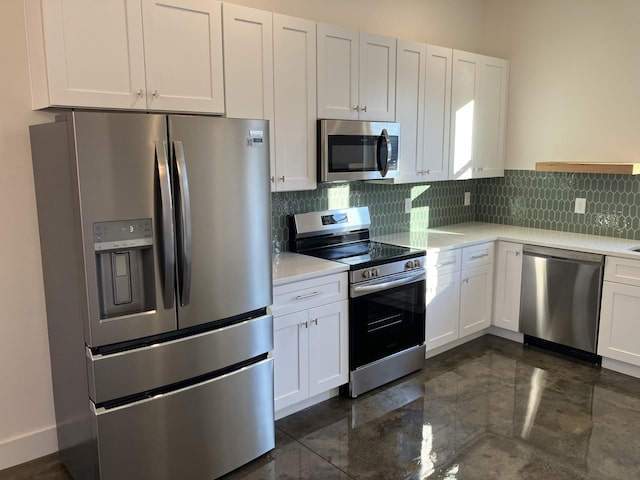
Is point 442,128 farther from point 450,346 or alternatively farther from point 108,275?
point 108,275

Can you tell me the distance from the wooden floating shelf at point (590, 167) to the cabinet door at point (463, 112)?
591 millimetres

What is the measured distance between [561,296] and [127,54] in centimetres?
343

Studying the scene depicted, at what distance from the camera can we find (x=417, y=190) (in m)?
4.61

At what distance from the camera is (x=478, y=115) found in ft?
15.0

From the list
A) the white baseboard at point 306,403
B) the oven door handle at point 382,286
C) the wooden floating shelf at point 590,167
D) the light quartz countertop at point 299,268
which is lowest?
the white baseboard at point 306,403

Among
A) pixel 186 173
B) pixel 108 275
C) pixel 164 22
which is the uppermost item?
pixel 164 22

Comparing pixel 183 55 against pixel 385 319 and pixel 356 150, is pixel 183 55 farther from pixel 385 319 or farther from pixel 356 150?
pixel 385 319

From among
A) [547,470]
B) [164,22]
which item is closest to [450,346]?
[547,470]

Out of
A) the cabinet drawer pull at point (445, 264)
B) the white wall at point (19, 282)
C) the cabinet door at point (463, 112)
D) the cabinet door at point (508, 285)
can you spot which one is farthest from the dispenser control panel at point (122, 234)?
the cabinet door at point (508, 285)

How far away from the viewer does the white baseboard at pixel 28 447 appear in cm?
273

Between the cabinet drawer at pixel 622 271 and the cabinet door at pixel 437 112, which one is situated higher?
the cabinet door at pixel 437 112

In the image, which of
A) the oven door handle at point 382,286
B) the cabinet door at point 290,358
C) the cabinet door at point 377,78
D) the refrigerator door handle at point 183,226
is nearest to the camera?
the refrigerator door handle at point 183,226

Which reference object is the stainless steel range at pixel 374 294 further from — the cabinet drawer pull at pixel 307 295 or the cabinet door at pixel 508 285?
the cabinet door at pixel 508 285

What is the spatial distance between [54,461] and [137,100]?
194 cm
